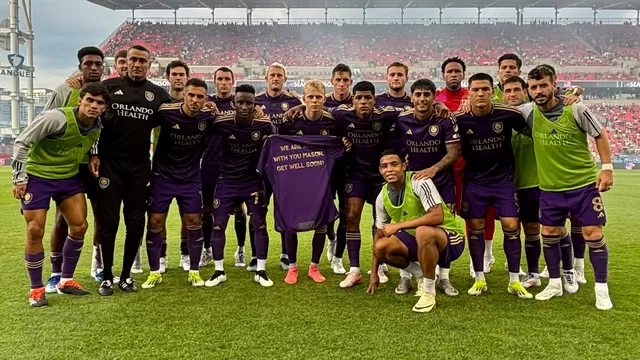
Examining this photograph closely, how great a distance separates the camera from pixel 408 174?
172 inches

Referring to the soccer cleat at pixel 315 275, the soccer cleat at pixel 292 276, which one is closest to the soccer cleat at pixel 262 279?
the soccer cleat at pixel 292 276

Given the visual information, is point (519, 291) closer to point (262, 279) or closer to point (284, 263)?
point (262, 279)

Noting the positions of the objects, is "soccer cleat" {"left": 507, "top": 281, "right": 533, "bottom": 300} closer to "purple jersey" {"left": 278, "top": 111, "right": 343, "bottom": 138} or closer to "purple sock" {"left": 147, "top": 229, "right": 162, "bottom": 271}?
"purple jersey" {"left": 278, "top": 111, "right": 343, "bottom": 138}

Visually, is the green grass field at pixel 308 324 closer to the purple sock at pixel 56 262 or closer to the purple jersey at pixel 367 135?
the purple sock at pixel 56 262

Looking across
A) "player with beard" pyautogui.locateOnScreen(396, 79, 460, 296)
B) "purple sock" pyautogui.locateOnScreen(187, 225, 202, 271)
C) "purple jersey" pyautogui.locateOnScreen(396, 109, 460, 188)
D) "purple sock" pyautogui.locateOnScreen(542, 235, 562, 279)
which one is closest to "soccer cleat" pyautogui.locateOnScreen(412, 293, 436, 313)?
"player with beard" pyautogui.locateOnScreen(396, 79, 460, 296)

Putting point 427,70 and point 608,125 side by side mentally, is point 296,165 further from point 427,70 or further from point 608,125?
point 608,125

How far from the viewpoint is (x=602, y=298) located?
3.96 metres

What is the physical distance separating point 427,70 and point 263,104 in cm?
3342

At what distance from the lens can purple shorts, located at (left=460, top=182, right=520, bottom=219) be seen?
175 inches

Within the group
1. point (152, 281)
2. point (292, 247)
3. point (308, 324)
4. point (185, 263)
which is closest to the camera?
point (308, 324)

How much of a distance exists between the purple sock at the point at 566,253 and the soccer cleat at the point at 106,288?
4310 mm

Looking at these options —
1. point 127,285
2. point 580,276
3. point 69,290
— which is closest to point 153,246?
point 127,285

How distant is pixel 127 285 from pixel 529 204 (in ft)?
12.8

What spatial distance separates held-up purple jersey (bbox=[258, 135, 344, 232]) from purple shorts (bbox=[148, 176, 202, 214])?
71 cm
